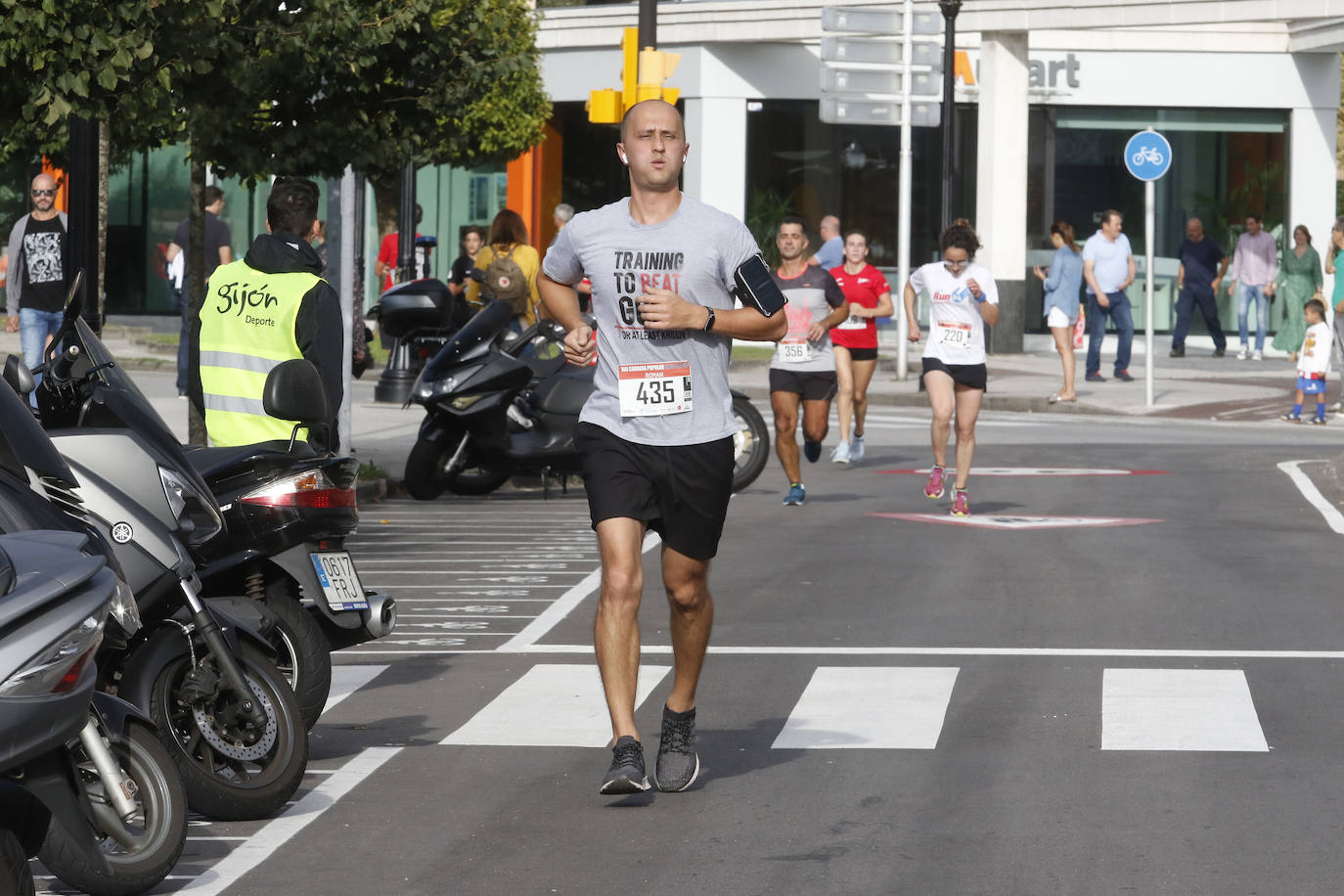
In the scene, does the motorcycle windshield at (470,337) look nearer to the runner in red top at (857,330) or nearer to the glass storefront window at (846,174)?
the runner in red top at (857,330)

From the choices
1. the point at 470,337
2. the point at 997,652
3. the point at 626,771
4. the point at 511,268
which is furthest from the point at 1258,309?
the point at 626,771

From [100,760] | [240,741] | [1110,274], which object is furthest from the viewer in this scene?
[1110,274]

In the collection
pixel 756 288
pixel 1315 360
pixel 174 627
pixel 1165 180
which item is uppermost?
pixel 1165 180

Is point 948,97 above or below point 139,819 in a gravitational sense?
above

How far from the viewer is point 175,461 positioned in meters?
6.36

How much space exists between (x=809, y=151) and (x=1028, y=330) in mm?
4289

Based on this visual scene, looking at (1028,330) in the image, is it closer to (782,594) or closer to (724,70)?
(724,70)

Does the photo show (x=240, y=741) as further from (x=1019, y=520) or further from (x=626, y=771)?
(x=1019, y=520)

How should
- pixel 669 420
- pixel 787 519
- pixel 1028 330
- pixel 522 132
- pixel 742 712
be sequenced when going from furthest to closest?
pixel 1028 330
pixel 522 132
pixel 787 519
pixel 742 712
pixel 669 420

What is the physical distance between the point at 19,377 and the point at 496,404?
8947 mm

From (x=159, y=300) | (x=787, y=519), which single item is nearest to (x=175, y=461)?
(x=787, y=519)

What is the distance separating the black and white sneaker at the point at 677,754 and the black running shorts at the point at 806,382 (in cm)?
880

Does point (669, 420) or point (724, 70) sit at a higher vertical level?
point (724, 70)

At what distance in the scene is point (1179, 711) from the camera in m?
8.07
